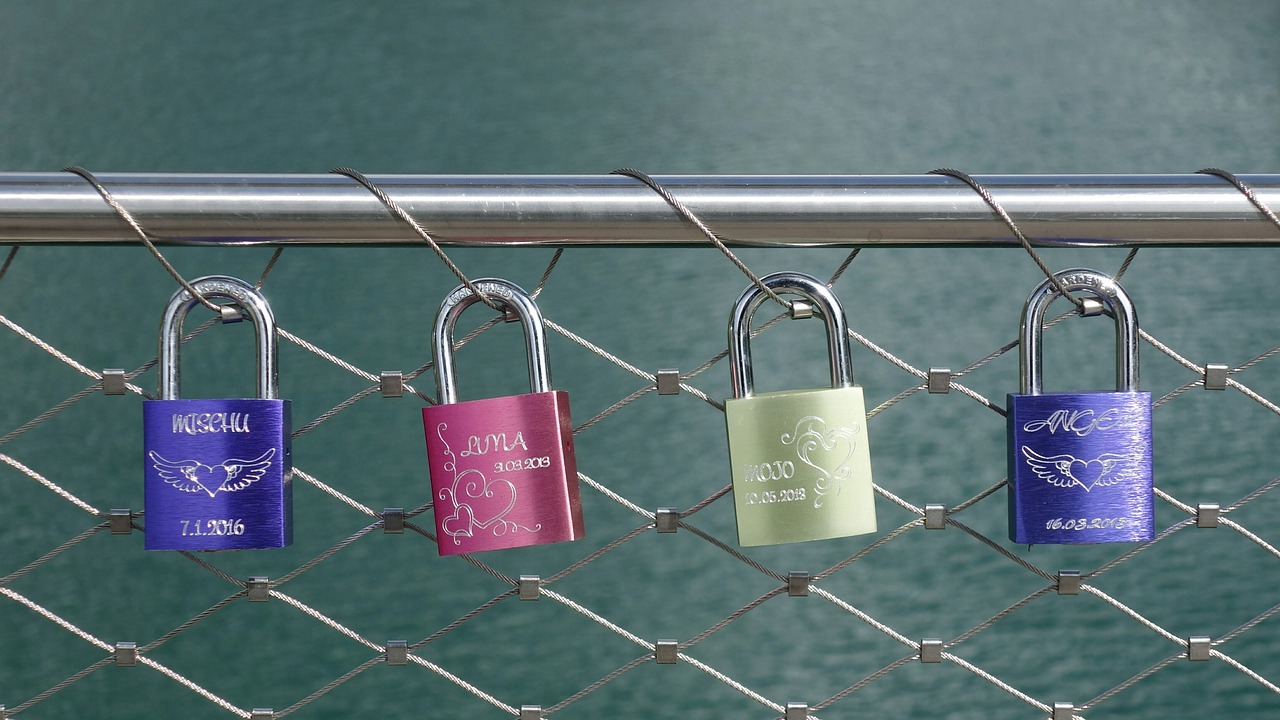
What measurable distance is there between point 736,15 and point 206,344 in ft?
4.46

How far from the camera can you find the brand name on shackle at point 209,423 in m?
0.55

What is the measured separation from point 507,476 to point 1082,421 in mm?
344

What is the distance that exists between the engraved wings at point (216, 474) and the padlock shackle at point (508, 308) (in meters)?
0.11

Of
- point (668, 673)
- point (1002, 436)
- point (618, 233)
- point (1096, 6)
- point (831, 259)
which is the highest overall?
point (1096, 6)

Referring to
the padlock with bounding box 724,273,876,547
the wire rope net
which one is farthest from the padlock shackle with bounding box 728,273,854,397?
the wire rope net

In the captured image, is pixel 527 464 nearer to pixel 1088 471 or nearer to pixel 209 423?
pixel 209 423

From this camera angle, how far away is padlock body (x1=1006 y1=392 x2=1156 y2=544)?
21.9 inches

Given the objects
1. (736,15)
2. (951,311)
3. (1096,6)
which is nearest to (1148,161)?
(1096,6)

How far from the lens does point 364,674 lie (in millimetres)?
1899

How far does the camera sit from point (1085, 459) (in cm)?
56

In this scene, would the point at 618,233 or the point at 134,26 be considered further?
the point at 134,26

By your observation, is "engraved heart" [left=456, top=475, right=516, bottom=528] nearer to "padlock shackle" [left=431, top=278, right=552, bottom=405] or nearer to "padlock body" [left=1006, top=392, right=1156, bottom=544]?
"padlock shackle" [left=431, top=278, right=552, bottom=405]

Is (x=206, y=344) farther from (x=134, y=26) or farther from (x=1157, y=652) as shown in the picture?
(x=1157, y=652)

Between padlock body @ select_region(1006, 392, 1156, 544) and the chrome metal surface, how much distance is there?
0.10 m
